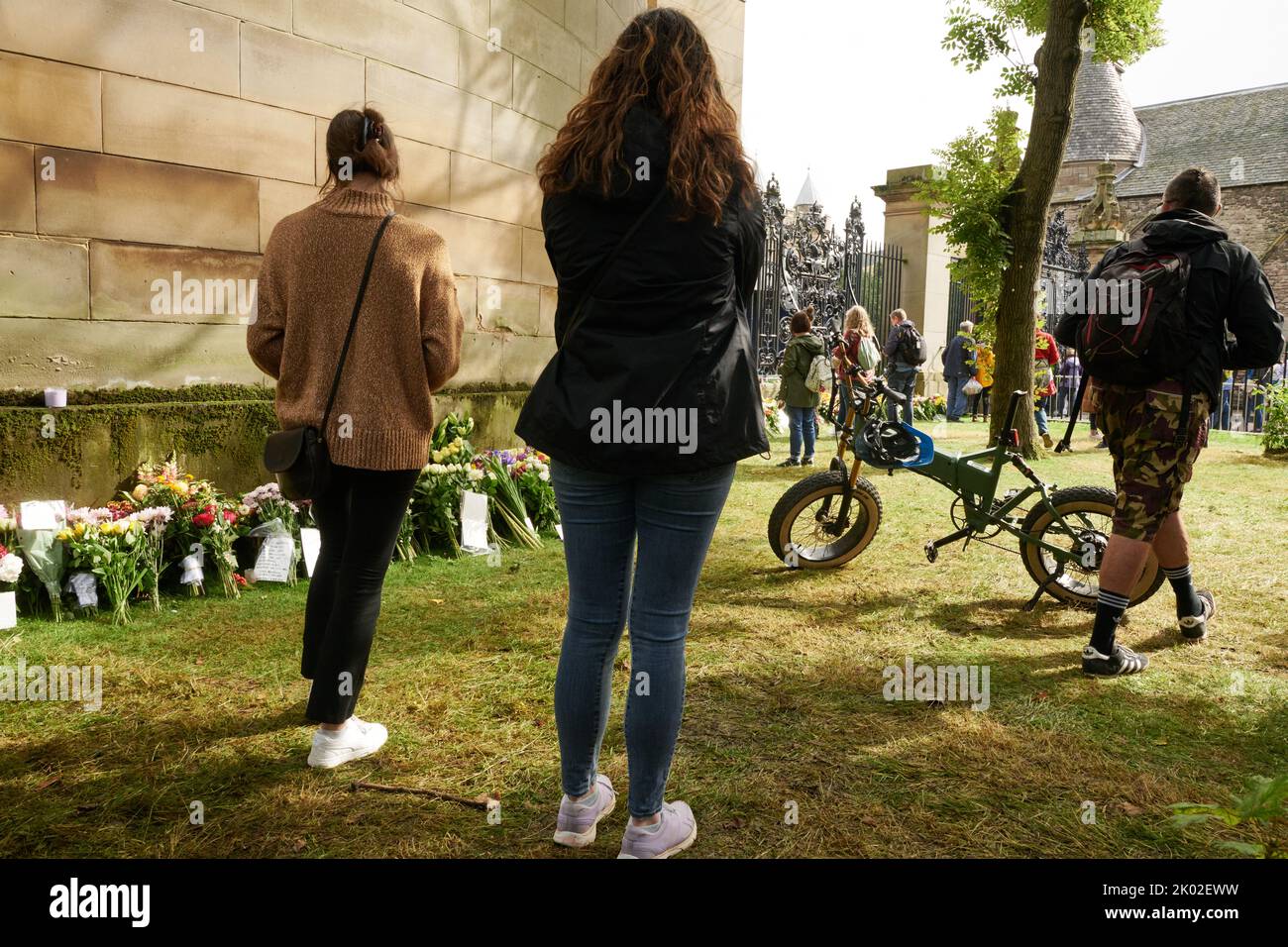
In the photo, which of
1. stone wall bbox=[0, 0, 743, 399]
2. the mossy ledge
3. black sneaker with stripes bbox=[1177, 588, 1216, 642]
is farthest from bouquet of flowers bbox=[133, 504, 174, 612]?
black sneaker with stripes bbox=[1177, 588, 1216, 642]

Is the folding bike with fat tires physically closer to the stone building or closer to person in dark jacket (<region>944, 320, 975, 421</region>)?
person in dark jacket (<region>944, 320, 975, 421</region>)

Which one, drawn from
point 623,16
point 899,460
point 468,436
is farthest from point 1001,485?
point 623,16

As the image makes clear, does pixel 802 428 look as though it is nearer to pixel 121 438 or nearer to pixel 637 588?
pixel 121 438

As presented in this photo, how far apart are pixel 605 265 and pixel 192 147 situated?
432 cm

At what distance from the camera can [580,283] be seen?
84.4 inches

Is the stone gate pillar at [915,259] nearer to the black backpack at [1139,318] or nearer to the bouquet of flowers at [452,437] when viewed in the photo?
the bouquet of flowers at [452,437]

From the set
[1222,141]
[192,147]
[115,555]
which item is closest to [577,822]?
[115,555]

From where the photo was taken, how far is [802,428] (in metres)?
10.9

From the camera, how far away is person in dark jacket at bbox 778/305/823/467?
10.8 m

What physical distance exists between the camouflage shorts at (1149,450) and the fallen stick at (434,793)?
9.46 feet

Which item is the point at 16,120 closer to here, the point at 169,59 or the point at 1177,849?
the point at 169,59

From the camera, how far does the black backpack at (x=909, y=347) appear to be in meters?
13.6

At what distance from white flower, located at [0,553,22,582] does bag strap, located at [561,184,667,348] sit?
3547mm

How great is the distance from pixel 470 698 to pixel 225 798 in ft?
3.49
